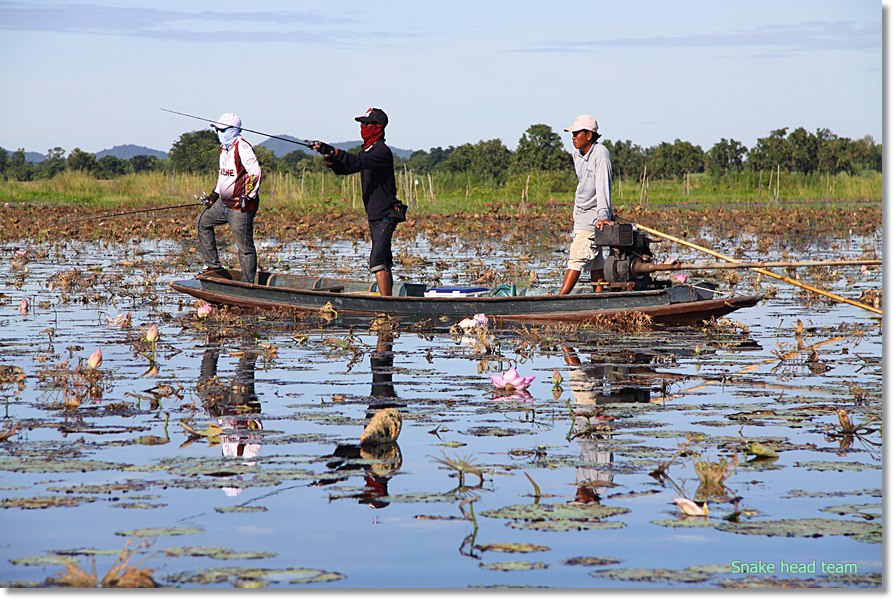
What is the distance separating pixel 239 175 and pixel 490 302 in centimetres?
287

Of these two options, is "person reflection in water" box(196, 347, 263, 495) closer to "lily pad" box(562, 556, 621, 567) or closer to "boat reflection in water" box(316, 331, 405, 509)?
"boat reflection in water" box(316, 331, 405, 509)

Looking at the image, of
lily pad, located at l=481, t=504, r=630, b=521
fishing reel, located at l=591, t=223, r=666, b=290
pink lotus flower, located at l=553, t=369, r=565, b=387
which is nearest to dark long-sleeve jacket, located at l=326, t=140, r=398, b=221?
fishing reel, located at l=591, t=223, r=666, b=290

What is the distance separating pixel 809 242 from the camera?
25.5m

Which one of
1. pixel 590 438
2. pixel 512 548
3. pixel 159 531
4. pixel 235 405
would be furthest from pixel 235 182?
pixel 512 548

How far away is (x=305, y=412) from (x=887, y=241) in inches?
131

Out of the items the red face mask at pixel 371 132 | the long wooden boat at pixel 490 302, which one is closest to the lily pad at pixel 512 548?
the long wooden boat at pixel 490 302

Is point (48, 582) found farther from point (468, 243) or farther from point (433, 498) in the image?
point (468, 243)

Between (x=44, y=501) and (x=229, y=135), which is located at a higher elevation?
(x=229, y=135)

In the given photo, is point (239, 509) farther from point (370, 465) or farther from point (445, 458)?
point (445, 458)

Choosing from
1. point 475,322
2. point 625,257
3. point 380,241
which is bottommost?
point 475,322

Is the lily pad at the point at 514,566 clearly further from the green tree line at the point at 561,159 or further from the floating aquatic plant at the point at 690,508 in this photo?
the green tree line at the point at 561,159

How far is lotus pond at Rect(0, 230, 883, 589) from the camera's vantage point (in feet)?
15.3

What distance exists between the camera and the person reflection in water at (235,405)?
6.47 m

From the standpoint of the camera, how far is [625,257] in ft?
39.7
